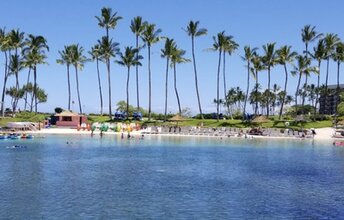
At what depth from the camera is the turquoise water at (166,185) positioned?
953 inches

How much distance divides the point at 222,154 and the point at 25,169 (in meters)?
24.9

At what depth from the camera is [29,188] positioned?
97.9 ft

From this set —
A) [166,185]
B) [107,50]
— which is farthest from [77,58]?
[166,185]

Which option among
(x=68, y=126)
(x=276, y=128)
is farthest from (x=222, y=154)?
(x=68, y=126)

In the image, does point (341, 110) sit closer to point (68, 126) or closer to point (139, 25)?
point (139, 25)

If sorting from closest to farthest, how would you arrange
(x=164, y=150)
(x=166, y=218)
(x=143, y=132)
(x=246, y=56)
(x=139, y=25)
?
(x=166, y=218) < (x=164, y=150) < (x=143, y=132) < (x=139, y=25) < (x=246, y=56)

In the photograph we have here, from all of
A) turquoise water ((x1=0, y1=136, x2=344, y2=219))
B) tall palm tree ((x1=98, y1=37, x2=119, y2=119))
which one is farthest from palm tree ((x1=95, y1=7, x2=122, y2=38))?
turquoise water ((x1=0, y1=136, x2=344, y2=219))

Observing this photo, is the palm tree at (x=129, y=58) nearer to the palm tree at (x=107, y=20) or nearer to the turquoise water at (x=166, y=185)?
the palm tree at (x=107, y=20)

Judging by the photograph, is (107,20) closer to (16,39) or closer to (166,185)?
(16,39)

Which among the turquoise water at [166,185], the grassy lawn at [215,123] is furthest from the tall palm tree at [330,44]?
the turquoise water at [166,185]

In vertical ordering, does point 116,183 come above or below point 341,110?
below

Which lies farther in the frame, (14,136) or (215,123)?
(215,123)

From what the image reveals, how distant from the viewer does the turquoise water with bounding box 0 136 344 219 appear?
953 inches

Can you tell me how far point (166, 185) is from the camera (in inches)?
1266
